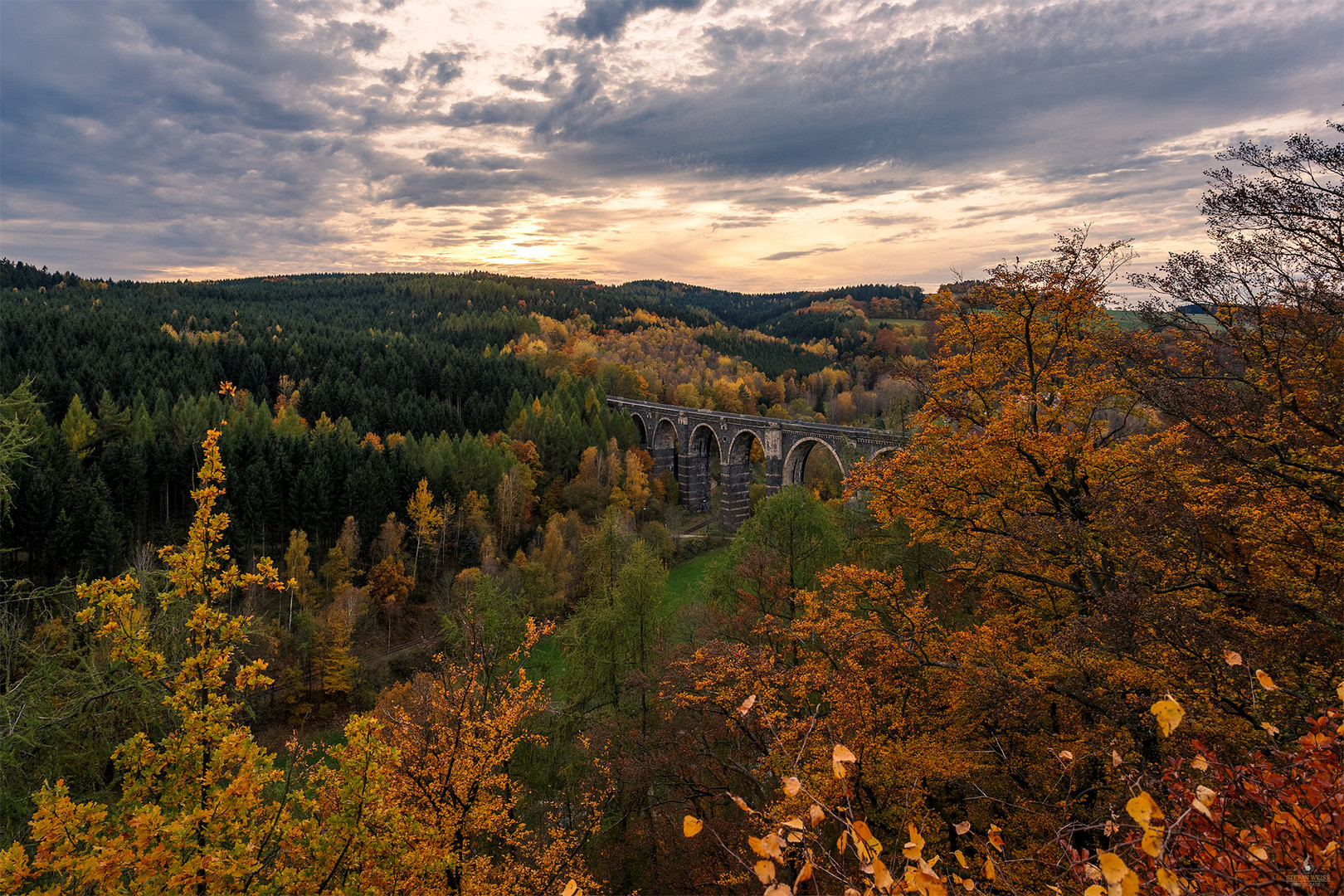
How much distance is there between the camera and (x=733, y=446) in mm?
75750

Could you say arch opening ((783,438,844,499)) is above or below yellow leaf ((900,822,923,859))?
below

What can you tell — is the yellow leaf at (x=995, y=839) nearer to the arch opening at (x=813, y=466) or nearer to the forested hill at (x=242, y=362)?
the arch opening at (x=813, y=466)

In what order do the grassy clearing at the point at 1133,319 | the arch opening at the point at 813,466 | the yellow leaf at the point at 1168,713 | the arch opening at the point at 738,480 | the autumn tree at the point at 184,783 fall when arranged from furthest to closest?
1. the arch opening at the point at 738,480
2. the arch opening at the point at 813,466
3. the grassy clearing at the point at 1133,319
4. the autumn tree at the point at 184,783
5. the yellow leaf at the point at 1168,713

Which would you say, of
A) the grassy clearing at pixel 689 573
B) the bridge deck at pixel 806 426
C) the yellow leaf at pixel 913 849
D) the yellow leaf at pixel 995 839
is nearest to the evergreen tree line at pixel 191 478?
the grassy clearing at pixel 689 573

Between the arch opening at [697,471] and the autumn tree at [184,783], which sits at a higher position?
the autumn tree at [184,783]

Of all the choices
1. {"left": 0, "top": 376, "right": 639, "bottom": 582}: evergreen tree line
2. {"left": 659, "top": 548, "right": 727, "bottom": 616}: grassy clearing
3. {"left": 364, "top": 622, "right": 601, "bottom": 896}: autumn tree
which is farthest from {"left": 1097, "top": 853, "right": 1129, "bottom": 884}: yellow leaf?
{"left": 0, "top": 376, "right": 639, "bottom": 582}: evergreen tree line

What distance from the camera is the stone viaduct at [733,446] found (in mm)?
59094

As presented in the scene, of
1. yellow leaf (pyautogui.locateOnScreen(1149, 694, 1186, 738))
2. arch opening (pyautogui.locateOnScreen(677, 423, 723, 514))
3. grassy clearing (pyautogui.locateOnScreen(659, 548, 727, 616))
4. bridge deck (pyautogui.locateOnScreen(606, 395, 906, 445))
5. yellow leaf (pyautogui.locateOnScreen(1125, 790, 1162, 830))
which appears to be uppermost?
yellow leaf (pyautogui.locateOnScreen(1149, 694, 1186, 738))

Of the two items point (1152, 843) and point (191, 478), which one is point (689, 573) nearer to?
point (191, 478)


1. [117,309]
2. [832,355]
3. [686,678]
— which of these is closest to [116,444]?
[686,678]

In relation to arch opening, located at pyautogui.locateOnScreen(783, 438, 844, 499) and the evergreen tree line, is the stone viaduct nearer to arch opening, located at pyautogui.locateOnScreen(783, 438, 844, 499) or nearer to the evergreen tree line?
arch opening, located at pyautogui.locateOnScreen(783, 438, 844, 499)

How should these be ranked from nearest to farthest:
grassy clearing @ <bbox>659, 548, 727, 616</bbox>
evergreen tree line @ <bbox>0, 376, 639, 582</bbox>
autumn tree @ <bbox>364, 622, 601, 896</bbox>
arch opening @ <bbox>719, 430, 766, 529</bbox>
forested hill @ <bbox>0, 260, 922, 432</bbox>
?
autumn tree @ <bbox>364, 622, 601, 896</bbox> < evergreen tree line @ <bbox>0, 376, 639, 582</bbox> < grassy clearing @ <bbox>659, 548, 727, 616</bbox> < forested hill @ <bbox>0, 260, 922, 432</bbox> < arch opening @ <bbox>719, 430, 766, 529</bbox>

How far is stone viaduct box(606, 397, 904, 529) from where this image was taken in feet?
194

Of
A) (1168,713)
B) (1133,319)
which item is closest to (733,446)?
(1133,319)
